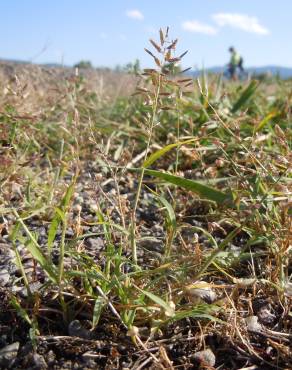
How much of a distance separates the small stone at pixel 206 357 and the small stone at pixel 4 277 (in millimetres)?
617

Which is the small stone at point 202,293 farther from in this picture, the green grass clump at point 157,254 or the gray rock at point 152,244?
the gray rock at point 152,244

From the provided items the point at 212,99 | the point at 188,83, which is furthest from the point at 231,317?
the point at 212,99

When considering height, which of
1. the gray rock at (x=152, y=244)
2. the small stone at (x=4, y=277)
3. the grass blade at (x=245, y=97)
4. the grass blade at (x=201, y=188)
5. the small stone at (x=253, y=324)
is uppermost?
the grass blade at (x=245, y=97)

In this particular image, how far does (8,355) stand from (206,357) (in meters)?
0.49

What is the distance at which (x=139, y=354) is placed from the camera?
1.21 meters

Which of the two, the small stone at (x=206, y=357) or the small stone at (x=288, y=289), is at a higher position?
the small stone at (x=288, y=289)

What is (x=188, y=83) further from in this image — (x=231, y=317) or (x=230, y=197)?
(x=231, y=317)

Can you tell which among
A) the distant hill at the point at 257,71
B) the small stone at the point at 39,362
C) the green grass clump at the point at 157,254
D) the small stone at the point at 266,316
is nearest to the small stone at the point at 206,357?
the green grass clump at the point at 157,254

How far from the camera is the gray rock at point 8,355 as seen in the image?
1184mm

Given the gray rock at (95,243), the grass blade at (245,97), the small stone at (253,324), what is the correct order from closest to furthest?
the small stone at (253,324) → the gray rock at (95,243) → the grass blade at (245,97)

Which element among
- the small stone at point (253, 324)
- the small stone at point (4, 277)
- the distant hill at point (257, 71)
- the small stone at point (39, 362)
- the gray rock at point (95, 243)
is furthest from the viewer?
the distant hill at point (257, 71)

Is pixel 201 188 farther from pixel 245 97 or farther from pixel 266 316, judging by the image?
pixel 245 97

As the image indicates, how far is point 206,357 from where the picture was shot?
4.02ft

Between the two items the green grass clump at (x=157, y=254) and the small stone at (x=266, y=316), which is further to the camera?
the small stone at (x=266, y=316)
